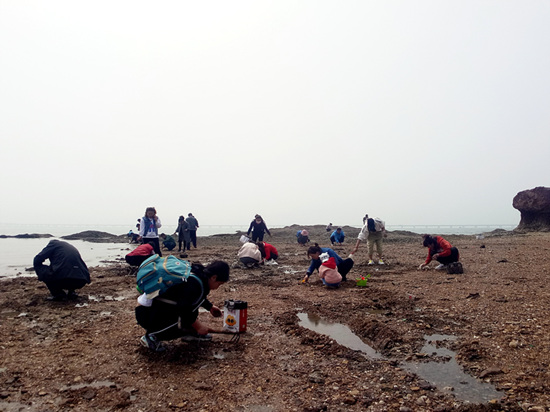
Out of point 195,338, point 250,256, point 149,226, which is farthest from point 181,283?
point 250,256

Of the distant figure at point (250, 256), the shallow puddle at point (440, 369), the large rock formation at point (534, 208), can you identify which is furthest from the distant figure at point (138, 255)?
the large rock formation at point (534, 208)

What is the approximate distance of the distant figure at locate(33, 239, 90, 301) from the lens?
7.40 metres

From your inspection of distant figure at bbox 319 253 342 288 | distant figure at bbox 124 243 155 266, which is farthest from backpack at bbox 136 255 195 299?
distant figure at bbox 124 243 155 266

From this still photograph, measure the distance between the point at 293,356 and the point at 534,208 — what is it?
1297 inches

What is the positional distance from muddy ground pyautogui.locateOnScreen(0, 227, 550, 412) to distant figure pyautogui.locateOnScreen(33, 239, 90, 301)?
34cm

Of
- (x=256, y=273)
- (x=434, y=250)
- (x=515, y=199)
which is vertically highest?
(x=515, y=199)

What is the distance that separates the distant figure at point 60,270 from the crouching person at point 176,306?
3.70 metres

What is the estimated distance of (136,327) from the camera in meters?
5.87

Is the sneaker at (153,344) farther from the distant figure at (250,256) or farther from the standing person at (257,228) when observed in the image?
the standing person at (257,228)

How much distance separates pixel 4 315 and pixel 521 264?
1329cm

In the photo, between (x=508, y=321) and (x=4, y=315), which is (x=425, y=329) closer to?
(x=508, y=321)

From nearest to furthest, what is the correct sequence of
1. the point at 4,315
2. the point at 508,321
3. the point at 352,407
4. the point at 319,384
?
the point at 352,407 → the point at 319,384 → the point at 508,321 → the point at 4,315

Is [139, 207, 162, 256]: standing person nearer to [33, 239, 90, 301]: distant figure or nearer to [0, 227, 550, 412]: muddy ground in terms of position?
[0, 227, 550, 412]: muddy ground

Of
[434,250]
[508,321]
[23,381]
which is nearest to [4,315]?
[23,381]
